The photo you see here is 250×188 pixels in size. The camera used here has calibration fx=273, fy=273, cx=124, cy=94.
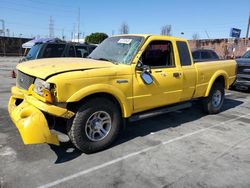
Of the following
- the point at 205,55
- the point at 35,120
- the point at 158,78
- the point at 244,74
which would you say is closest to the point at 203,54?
the point at 205,55

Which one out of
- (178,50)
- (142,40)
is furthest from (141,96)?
(178,50)

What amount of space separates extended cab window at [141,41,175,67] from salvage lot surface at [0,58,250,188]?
1.38 m

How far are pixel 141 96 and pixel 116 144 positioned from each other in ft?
3.17

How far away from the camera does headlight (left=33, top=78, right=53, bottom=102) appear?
3891mm

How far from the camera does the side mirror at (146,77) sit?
491cm

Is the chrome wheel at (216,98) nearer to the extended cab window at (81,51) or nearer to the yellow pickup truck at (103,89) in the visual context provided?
the yellow pickup truck at (103,89)

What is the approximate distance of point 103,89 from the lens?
14.1 feet

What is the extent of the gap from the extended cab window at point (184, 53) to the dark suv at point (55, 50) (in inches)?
240

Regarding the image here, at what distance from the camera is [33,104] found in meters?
4.10

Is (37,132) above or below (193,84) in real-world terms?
below

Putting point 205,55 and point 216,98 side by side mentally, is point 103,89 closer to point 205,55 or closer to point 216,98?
point 216,98

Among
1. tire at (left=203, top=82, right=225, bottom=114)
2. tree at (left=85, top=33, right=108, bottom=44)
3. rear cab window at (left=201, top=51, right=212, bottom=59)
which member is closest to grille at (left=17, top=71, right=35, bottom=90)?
tire at (left=203, top=82, right=225, bottom=114)

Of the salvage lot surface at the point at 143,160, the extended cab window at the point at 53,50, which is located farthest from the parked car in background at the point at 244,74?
the extended cab window at the point at 53,50

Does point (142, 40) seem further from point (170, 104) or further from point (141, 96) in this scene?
point (170, 104)
